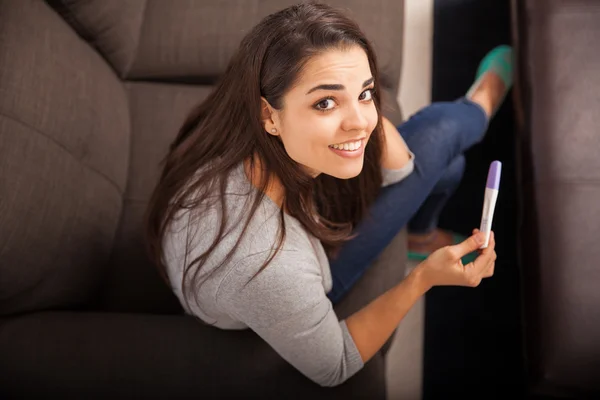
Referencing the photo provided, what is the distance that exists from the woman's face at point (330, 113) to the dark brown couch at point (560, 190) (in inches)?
22.0

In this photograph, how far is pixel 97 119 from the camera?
121cm

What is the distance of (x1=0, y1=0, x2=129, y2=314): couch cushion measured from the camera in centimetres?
98

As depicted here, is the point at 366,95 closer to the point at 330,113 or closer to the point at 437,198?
the point at 330,113

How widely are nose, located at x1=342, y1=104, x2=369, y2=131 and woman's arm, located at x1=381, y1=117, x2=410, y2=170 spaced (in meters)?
0.27

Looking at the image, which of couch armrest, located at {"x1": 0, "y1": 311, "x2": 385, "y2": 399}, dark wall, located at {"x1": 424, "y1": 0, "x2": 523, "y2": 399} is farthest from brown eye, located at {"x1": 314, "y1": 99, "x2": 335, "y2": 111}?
dark wall, located at {"x1": 424, "y1": 0, "x2": 523, "y2": 399}

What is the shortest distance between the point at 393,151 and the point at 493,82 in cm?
57

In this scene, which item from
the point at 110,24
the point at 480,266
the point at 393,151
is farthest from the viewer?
the point at 110,24

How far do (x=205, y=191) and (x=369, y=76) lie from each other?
0.32m

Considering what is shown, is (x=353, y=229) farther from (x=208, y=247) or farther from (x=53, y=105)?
(x=53, y=105)

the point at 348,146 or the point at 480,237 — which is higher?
the point at 348,146

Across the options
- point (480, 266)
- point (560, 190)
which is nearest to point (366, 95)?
point (480, 266)

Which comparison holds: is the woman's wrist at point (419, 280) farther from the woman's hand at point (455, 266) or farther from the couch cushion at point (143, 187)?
the couch cushion at point (143, 187)

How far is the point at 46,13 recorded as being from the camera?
115 cm

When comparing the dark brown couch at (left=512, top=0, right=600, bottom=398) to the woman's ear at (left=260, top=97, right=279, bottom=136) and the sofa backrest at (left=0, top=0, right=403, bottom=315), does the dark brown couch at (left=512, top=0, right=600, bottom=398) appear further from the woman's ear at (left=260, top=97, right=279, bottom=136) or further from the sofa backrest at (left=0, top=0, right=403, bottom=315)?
the woman's ear at (left=260, top=97, right=279, bottom=136)
